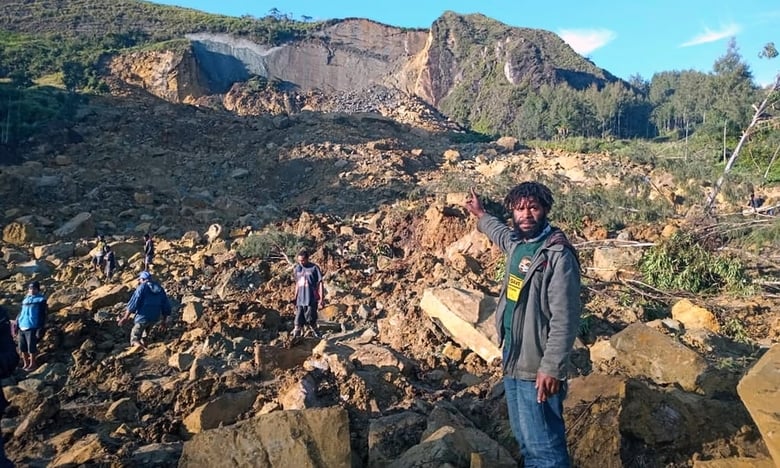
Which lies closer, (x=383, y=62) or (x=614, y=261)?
(x=614, y=261)

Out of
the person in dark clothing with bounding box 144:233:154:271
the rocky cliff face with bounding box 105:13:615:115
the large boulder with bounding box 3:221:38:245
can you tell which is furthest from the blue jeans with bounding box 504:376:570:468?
the rocky cliff face with bounding box 105:13:615:115

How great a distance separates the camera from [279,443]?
7.82ft

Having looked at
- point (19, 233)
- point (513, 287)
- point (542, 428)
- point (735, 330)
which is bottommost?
point (19, 233)

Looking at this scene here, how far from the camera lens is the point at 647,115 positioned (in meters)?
51.5

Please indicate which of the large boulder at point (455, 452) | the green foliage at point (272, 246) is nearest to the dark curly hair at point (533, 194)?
the large boulder at point (455, 452)

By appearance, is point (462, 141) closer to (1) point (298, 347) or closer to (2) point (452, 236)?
(2) point (452, 236)

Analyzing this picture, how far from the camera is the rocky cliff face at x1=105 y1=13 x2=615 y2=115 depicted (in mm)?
33750

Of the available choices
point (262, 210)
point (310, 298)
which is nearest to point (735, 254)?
point (310, 298)

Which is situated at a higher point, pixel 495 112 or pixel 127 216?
pixel 495 112

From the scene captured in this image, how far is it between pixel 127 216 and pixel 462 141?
18.2 m

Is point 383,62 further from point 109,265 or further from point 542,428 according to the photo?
point 542,428

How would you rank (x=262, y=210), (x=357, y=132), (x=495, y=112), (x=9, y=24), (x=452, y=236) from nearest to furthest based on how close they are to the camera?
(x=452, y=236) < (x=262, y=210) < (x=357, y=132) < (x=9, y=24) < (x=495, y=112)

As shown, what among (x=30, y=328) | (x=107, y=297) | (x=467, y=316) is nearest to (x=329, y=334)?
(x=467, y=316)

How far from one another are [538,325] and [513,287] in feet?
0.59
